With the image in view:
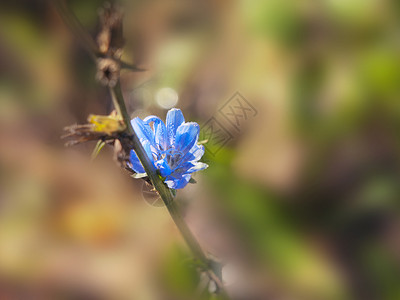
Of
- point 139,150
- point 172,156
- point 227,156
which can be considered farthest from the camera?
point 227,156

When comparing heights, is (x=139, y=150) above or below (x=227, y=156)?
below

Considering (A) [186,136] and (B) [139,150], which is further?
(A) [186,136]

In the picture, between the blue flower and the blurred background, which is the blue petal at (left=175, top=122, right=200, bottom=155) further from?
the blurred background

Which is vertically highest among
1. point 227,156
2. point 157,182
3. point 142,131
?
point 227,156

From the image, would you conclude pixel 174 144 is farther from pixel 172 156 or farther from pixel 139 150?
pixel 139 150

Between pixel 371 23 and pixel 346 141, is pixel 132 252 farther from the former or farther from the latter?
pixel 371 23

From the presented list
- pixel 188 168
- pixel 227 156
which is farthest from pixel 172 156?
pixel 227 156

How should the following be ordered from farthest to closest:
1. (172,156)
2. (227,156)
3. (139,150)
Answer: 1. (227,156)
2. (172,156)
3. (139,150)
